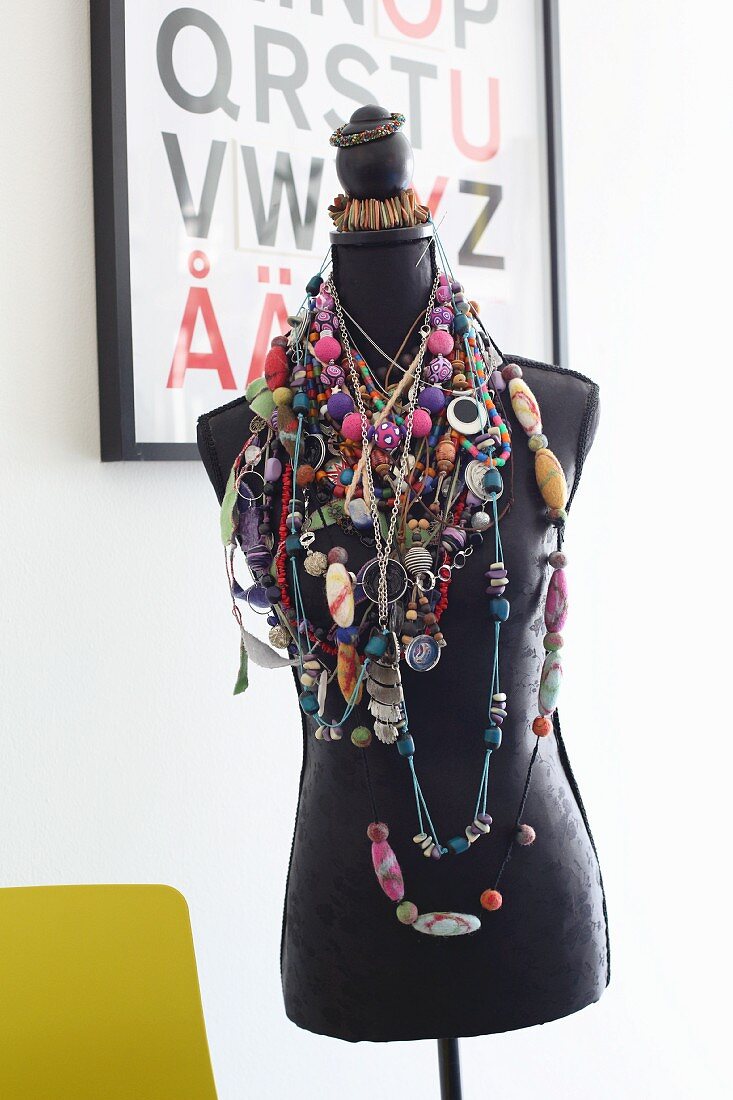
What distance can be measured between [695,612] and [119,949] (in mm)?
1391

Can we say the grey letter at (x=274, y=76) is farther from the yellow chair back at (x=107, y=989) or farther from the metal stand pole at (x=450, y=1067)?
the metal stand pole at (x=450, y=1067)

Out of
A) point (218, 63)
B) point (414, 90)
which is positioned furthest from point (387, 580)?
point (414, 90)

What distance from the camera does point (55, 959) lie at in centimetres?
105

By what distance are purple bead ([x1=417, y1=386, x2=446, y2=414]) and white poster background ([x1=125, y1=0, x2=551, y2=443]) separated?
1.98ft

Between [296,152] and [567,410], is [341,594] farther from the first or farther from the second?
[296,152]

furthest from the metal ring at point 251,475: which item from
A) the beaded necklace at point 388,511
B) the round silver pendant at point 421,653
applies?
the round silver pendant at point 421,653

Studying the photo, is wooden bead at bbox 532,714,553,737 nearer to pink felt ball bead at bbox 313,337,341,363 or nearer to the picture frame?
pink felt ball bead at bbox 313,337,341,363

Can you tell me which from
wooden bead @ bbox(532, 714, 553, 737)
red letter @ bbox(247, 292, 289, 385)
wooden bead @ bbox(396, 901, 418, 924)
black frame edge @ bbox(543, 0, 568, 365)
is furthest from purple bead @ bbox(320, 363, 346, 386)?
black frame edge @ bbox(543, 0, 568, 365)

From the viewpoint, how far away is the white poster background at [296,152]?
1545 mm

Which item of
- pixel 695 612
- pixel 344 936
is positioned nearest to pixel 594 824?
pixel 695 612

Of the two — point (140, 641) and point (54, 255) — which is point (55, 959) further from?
point (54, 255)

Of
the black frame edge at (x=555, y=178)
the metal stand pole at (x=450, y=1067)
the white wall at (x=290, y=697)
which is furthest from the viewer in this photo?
the black frame edge at (x=555, y=178)

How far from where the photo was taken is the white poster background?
60.8 inches

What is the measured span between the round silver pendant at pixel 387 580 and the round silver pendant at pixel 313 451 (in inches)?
4.6
